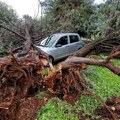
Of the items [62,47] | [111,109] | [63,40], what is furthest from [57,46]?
[111,109]

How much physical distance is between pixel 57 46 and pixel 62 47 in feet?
1.77

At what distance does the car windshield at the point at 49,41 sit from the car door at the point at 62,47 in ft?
0.94

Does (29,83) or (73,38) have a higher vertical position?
(73,38)

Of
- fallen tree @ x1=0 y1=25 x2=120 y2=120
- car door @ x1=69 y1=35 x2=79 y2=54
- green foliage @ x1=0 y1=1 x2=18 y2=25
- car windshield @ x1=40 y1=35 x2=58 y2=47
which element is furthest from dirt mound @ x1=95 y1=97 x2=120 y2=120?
green foliage @ x1=0 y1=1 x2=18 y2=25

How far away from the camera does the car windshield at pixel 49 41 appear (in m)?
14.5

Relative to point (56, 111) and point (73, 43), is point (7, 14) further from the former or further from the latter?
point (56, 111)

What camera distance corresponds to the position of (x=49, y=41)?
14.7 m

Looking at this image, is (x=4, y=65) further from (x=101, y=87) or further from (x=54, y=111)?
(x=101, y=87)

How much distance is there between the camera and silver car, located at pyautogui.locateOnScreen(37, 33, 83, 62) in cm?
1413

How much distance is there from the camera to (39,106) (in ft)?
23.0

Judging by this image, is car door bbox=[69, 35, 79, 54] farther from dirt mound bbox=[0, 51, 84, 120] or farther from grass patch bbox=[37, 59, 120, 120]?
dirt mound bbox=[0, 51, 84, 120]

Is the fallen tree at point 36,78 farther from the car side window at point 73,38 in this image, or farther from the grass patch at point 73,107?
the car side window at point 73,38

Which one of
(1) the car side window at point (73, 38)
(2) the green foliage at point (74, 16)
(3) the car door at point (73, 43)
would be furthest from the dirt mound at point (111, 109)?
(2) the green foliage at point (74, 16)

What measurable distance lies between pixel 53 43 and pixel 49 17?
9604 millimetres
